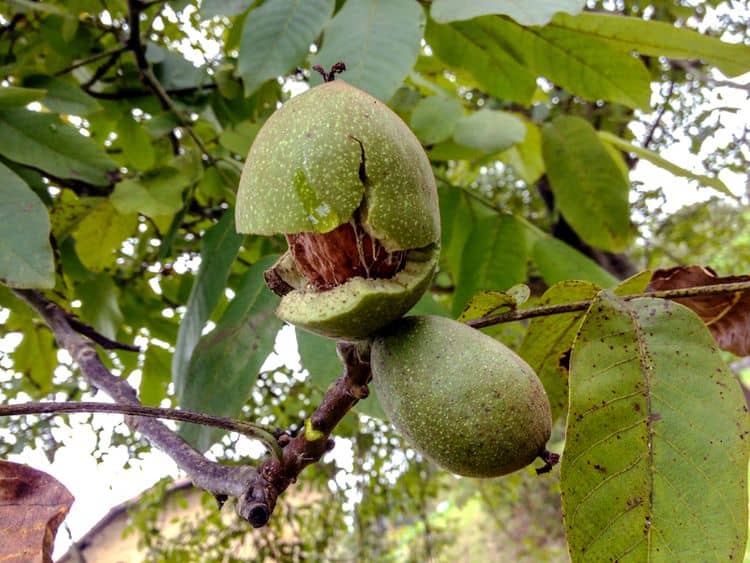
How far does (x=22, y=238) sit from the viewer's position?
3.31 feet

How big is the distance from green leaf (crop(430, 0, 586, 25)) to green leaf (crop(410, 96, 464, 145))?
387 mm

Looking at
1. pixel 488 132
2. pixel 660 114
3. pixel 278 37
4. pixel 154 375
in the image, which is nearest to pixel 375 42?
pixel 278 37

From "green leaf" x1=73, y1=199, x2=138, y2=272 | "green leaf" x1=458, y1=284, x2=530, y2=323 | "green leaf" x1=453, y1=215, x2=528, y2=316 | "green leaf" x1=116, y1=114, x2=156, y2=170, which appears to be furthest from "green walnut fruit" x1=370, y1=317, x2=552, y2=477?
"green leaf" x1=116, y1=114, x2=156, y2=170

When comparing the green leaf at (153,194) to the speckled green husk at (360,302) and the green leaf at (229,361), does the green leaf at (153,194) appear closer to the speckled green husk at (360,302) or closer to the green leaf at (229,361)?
the green leaf at (229,361)

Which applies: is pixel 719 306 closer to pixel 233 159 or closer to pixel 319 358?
pixel 319 358

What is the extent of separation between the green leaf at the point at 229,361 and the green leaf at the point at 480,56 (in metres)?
0.74

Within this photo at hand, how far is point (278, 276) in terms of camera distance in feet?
2.69

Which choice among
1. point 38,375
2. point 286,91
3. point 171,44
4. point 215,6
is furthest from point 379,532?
point 215,6

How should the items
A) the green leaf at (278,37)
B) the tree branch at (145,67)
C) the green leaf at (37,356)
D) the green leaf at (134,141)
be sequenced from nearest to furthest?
the green leaf at (278,37) → the tree branch at (145,67) → the green leaf at (134,141) → the green leaf at (37,356)

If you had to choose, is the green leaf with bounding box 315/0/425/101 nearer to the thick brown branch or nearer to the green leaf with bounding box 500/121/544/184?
the thick brown branch

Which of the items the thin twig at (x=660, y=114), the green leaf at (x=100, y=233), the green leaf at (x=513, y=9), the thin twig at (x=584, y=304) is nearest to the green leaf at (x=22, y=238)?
the green leaf at (x=100, y=233)

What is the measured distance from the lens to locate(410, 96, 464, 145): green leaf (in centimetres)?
153

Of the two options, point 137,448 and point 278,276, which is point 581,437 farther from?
point 137,448

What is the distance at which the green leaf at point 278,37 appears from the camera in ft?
3.83
